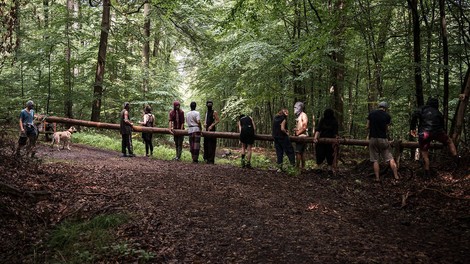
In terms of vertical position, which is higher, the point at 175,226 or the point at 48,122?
the point at 48,122

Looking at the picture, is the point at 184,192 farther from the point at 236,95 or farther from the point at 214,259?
the point at 236,95

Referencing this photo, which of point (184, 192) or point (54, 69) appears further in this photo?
point (54, 69)

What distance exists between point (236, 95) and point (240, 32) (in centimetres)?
510

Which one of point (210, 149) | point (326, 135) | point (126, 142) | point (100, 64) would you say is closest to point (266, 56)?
point (210, 149)

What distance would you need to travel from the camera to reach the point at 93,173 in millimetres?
8234

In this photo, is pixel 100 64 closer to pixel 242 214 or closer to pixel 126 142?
pixel 126 142

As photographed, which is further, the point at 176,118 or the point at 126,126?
the point at 176,118

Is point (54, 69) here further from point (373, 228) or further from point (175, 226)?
point (373, 228)

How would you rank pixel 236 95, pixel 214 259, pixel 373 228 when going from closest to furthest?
pixel 214 259
pixel 373 228
pixel 236 95

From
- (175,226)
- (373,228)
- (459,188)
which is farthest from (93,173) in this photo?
(459,188)

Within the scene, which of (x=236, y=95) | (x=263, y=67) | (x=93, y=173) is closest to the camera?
(x=93, y=173)

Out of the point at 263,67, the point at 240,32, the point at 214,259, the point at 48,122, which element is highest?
the point at 240,32

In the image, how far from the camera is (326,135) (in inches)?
400

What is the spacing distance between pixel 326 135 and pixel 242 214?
548 cm
